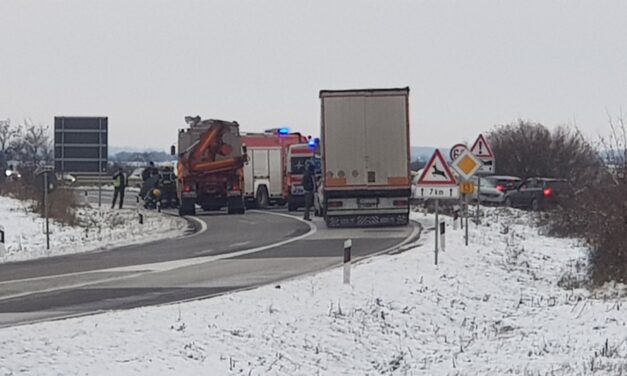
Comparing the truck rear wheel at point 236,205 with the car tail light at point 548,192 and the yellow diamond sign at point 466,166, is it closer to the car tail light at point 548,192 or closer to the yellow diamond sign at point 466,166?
the car tail light at point 548,192

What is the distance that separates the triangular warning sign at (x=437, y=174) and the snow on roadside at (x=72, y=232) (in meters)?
8.18

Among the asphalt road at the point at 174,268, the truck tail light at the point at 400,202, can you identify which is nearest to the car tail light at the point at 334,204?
the asphalt road at the point at 174,268

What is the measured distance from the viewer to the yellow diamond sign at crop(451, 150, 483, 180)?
20703 mm

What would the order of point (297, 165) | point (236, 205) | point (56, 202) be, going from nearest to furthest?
point (56, 202) → point (236, 205) → point (297, 165)

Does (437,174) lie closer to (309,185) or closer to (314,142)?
(309,185)

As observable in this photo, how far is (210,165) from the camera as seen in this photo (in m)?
36.5

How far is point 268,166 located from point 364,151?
14.6 m

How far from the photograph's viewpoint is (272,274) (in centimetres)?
1717

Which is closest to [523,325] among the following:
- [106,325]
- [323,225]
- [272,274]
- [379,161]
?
[272,274]

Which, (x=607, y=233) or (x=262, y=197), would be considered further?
(x=262, y=197)

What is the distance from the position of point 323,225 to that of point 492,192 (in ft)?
68.1

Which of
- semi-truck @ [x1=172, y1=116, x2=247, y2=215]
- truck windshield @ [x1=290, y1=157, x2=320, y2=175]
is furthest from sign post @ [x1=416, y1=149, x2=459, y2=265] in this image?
truck windshield @ [x1=290, y1=157, x2=320, y2=175]

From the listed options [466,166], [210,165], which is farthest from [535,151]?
[466,166]

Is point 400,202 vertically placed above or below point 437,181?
below
